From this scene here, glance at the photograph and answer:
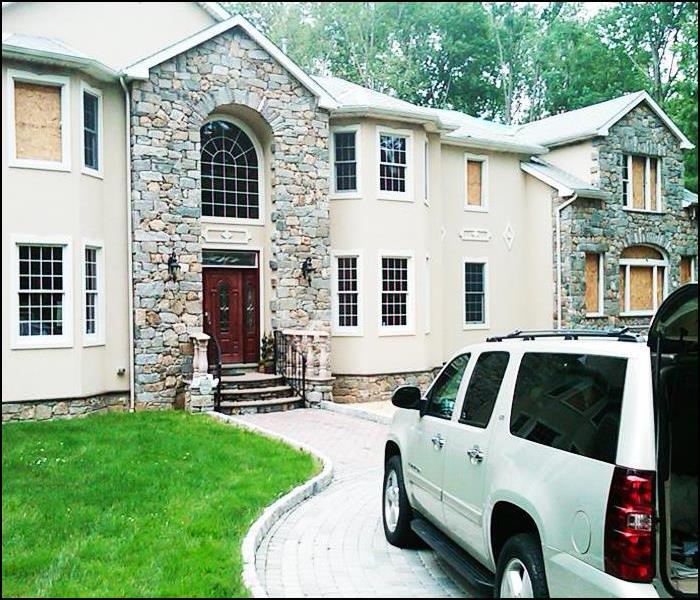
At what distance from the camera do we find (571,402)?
3684 mm

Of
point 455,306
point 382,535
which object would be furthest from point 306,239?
point 382,535

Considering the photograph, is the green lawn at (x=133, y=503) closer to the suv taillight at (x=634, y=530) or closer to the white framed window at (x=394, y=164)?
the suv taillight at (x=634, y=530)

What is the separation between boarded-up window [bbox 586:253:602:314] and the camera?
20.7 m

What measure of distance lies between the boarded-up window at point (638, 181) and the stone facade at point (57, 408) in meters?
16.1

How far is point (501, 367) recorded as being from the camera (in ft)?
15.1

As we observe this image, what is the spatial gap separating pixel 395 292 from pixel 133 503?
1070cm

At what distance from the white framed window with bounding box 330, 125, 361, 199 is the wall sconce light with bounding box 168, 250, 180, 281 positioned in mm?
4095

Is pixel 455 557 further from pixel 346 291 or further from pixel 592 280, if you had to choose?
pixel 592 280

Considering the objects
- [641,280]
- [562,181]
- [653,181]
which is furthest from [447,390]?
[653,181]

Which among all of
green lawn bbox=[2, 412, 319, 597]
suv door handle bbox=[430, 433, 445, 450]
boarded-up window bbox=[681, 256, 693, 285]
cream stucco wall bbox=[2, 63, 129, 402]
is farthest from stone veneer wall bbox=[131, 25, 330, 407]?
boarded-up window bbox=[681, 256, 693, 285]

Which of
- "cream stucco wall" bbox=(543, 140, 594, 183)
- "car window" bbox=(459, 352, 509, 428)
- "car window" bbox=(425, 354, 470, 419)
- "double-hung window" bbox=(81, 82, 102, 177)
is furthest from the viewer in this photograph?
"cream stucco wall" bbox=(543, 140, 594, 183)

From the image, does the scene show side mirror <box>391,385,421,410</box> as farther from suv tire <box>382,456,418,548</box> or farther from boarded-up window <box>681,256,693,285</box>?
boarded-up window <box>681,256,693,285</box>

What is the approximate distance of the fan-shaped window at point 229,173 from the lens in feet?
50.9

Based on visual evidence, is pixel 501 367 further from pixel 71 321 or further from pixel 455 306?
pixel 455 306
